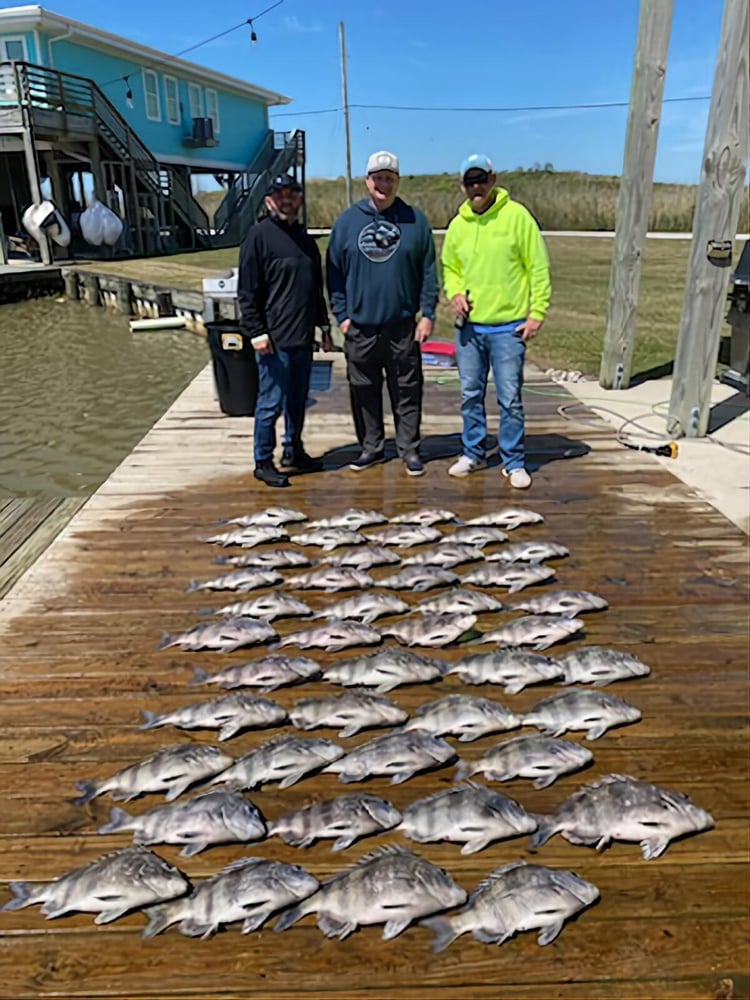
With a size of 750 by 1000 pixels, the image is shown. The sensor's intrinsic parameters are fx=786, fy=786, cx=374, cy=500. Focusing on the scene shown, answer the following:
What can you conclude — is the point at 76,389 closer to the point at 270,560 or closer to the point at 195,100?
the point at 270,560

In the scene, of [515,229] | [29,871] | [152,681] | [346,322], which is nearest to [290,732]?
[152,681]

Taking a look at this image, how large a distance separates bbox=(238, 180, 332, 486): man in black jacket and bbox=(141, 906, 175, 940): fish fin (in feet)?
12.5

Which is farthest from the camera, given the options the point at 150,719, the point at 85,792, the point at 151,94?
the point at 151,94

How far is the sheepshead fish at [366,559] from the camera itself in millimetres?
4453

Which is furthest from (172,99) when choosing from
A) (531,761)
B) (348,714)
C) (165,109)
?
(531,761)

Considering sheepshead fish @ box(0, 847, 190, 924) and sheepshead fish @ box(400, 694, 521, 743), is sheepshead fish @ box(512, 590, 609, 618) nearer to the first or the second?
sheepshead fish @ box(400, 694, 521, 743)

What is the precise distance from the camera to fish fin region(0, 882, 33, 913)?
2258 mm

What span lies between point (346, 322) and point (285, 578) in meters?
2.06

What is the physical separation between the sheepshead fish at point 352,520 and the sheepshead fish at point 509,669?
1729 mm

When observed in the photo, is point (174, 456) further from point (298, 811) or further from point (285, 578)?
point (298, 811)

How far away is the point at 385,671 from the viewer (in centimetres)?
331

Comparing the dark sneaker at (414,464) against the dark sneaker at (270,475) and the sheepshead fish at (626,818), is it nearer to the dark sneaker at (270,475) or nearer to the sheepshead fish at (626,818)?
the dark sneaker at (270,475)

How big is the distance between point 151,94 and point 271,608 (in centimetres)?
3042

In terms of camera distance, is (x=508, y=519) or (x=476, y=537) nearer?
(x=476, y=537)
